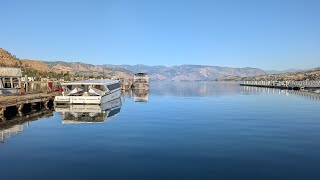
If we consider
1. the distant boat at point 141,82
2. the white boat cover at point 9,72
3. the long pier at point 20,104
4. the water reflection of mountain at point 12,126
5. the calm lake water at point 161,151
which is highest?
the white boat cover at point 9,72

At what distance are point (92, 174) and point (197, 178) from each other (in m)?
5.31

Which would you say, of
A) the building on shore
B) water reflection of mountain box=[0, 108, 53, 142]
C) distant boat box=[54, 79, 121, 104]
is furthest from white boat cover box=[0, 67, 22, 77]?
water reflection of mountain box=[0, 108, 53, 142]

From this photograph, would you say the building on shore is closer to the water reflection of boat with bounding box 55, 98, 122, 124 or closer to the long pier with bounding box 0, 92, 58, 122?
the long pier with bounding box 0, 92, 58, 122

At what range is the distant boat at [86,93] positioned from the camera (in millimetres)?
54375

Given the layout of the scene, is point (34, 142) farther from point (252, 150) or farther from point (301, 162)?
point (301, 162)

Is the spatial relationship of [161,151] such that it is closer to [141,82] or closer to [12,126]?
[12,126]

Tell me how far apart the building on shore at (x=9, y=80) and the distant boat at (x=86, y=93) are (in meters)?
9.89

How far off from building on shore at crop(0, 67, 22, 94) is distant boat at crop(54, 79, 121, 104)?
9888 mm

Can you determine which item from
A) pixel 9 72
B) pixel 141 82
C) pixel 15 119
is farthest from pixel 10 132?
pixel 141 82

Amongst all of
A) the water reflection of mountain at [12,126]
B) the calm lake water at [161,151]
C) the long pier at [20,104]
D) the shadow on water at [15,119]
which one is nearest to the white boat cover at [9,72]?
the long pier at [20,104]

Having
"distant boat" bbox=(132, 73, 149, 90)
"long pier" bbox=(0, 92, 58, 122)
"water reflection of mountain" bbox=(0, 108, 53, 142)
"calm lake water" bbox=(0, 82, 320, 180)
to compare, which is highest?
"distant boat" bbox=(132, 73, 149, 90)

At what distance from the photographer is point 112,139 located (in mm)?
26156

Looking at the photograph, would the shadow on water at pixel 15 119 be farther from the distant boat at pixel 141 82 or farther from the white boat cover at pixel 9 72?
the distant boat at pixel 141 82

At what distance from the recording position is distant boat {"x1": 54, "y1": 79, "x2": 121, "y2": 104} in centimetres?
5438
